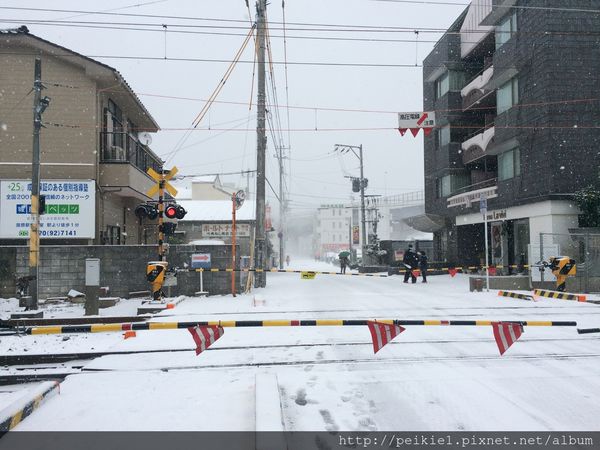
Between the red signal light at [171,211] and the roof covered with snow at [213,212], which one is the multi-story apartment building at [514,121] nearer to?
the red signal light at [171,211]

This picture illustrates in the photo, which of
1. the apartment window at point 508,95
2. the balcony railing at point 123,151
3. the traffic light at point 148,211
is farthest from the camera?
the apartment window at point 508,95

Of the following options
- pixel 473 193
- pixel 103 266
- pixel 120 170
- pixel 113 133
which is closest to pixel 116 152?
pixel 113 133

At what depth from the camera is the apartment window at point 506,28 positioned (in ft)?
70.6

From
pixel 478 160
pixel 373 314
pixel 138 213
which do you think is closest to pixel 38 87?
pixel 138 213

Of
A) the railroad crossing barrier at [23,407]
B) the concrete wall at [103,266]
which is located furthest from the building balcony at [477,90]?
the railroad crossing barrier at [23,407]

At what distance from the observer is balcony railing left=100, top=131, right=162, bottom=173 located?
671 inches

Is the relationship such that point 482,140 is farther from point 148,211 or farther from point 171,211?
point 148,211

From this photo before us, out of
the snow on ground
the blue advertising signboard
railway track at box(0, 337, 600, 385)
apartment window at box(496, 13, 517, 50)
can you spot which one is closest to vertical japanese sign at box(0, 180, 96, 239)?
the blue advertising signboard

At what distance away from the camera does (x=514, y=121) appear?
21.1 meters

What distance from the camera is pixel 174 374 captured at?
6.01 metres

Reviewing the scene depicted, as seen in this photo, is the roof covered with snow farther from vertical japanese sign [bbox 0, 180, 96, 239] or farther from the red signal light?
the red signal light

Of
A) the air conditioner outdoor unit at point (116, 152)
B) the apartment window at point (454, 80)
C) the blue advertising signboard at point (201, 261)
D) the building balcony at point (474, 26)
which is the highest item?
the building balcony at point (474, 26)

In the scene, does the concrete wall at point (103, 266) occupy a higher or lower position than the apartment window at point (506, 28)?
lower
